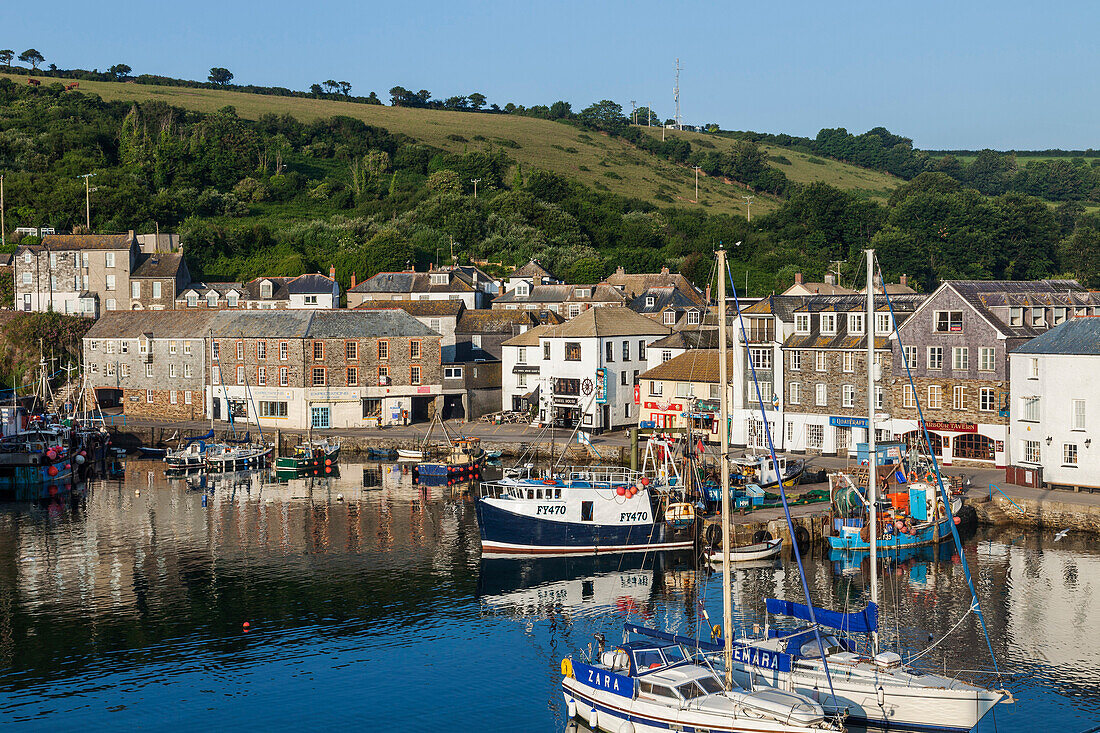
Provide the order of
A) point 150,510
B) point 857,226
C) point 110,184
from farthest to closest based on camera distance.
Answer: point 857,226
point 110,184
point 150,510

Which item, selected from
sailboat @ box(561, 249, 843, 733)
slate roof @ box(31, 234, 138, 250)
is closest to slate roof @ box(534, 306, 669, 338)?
sailboat @ box(561, 249, 843, 733)

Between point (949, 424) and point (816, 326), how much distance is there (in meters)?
10.5

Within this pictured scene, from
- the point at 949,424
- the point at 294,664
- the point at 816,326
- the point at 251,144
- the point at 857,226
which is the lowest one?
the point at 294,664

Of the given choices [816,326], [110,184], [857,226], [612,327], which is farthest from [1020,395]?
[110,184]

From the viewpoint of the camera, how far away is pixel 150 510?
198 ft

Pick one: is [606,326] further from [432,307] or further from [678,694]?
[678,694]

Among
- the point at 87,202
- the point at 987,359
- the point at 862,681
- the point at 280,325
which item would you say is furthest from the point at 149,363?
the point at 862,681

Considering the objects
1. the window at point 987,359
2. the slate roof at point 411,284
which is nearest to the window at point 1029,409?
the window at point 987,359

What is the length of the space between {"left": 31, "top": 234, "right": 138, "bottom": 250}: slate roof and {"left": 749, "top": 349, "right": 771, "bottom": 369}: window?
2689 inches

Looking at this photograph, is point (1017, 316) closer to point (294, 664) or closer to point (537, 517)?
point (537, 517)

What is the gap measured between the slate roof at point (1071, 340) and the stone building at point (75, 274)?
8569cm

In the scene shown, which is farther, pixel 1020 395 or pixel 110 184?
pixel 110 184

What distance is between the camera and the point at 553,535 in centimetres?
4881

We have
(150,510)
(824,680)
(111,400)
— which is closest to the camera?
(824,680)
